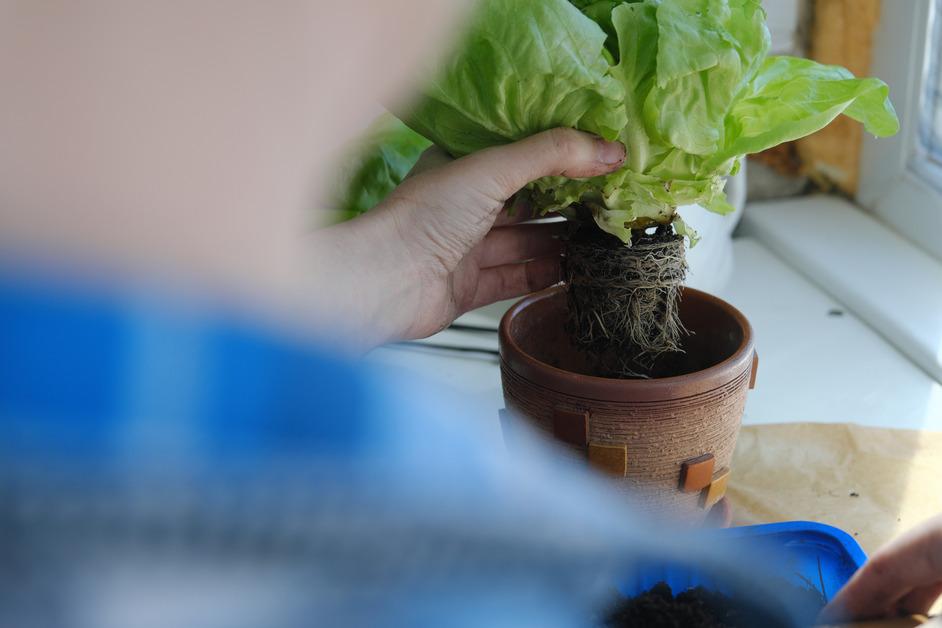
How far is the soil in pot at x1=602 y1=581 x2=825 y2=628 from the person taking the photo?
61 centimetres

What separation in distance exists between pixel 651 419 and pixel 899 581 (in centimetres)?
20

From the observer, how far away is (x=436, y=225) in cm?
77

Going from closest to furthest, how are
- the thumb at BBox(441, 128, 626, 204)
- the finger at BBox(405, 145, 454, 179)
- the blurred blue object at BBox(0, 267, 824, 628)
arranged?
1. the blurred blue object at BBox(0, 267, 824, 628)
2. the thumb at BBox(441, 128, 626, 204)
3. the finger at BBox(405, 145, 454, 179)

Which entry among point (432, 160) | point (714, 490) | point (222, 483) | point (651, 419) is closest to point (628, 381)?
point (651, 419)

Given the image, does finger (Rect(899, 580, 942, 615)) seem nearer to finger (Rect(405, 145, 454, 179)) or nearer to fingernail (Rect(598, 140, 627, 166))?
fingernail (Rect(598, 140, 627, 166))

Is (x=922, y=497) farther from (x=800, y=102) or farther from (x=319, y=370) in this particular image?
(x=319, y=370)

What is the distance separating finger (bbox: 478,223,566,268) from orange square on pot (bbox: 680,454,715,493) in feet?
0.86

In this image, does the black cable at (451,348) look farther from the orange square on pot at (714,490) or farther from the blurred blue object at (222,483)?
the blurred blue object at (222,483)

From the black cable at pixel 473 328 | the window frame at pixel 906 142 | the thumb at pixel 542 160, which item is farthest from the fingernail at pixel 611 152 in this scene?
the window frame at pixel 906 142

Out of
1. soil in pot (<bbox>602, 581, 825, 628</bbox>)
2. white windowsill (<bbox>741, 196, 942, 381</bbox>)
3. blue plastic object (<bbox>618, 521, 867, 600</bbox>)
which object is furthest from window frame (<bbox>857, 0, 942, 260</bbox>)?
soil in pot (<bbox>602, 581, 825, 628</bbox>)

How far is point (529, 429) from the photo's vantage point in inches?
30.0

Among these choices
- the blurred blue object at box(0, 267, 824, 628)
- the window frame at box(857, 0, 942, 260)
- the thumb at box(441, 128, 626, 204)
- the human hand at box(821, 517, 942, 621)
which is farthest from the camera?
the window frame at box(857, 0, 942, 260)

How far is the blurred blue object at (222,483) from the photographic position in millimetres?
261

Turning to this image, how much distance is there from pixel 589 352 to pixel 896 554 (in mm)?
308
